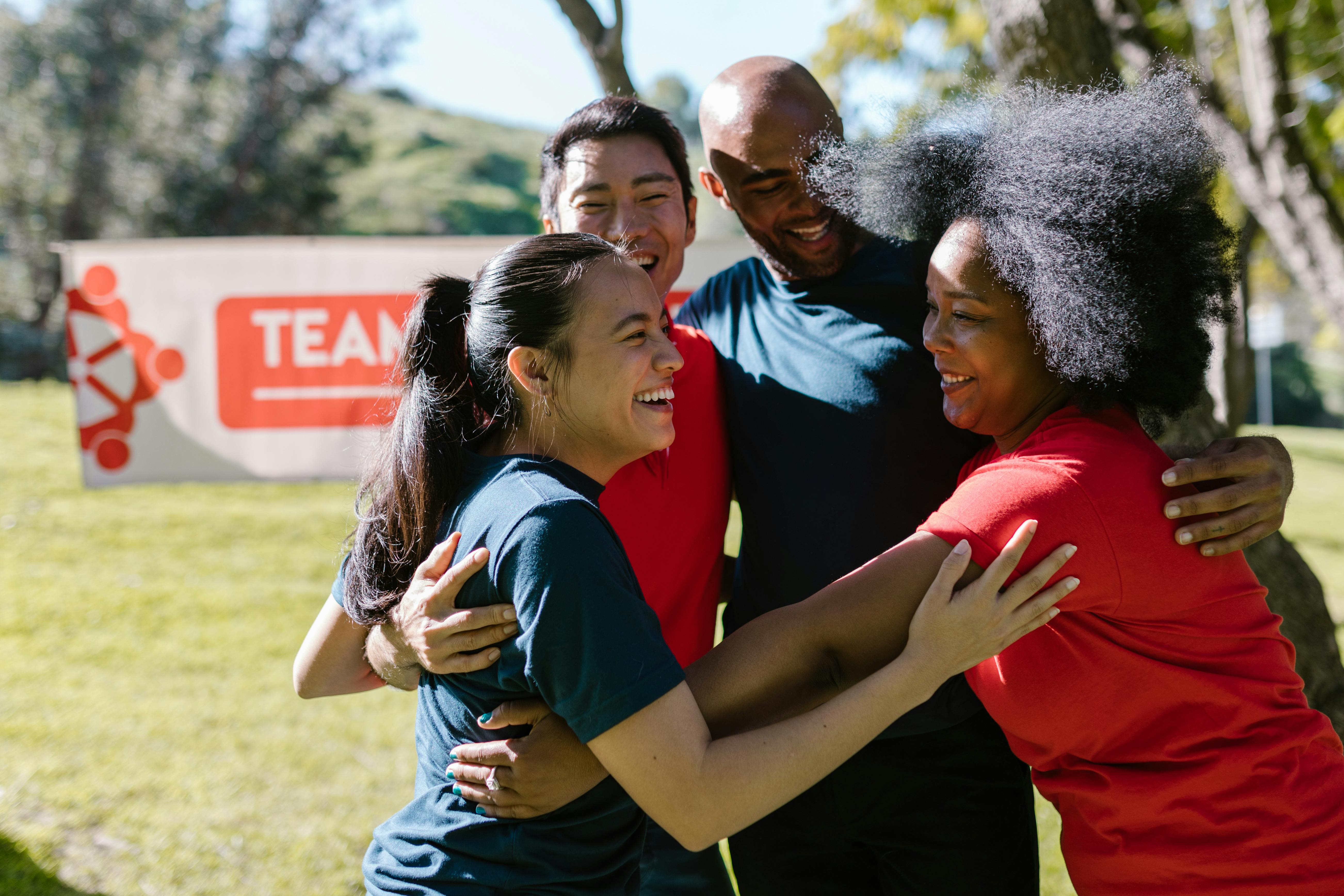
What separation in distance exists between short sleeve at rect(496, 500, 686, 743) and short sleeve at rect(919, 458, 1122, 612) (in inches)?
22.0

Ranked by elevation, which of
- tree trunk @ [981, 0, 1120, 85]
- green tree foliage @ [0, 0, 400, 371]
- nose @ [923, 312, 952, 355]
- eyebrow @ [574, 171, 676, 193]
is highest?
green tree foliage @ [0, 0, 400, 371]

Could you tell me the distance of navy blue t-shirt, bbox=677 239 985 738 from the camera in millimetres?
2305

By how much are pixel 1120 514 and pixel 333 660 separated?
153 cm

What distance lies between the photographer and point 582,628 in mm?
1471

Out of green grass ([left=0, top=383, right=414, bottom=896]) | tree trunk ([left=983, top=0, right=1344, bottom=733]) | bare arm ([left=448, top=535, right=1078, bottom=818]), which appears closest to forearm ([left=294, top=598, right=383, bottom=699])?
bare arm ([left=448, top=535, right=1078, bottom=818])

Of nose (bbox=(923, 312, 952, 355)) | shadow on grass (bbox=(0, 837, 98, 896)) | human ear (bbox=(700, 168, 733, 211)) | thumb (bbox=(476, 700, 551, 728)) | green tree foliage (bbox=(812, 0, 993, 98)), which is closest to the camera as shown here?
thumb (bbox=(476, 700, 551, 728))

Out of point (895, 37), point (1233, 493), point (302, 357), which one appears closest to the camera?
point (1233, 493)

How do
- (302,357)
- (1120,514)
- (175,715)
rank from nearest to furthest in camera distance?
1. (1120,514)
2. (175,715)
3. (302,357)

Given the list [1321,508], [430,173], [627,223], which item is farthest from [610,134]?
[430,173]

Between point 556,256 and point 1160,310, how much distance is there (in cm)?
111

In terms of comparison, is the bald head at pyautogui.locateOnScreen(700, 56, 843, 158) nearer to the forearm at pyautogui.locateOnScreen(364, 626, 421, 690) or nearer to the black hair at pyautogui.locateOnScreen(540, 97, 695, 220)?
the black hair at pyautogui.locateOnScreen(540, 97, 695, 220)

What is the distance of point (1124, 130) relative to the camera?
6.18 ft

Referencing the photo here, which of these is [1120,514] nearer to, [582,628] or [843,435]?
[843,435]

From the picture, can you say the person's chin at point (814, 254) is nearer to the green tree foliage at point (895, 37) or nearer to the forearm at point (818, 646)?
the forearm at point (818, 646)
